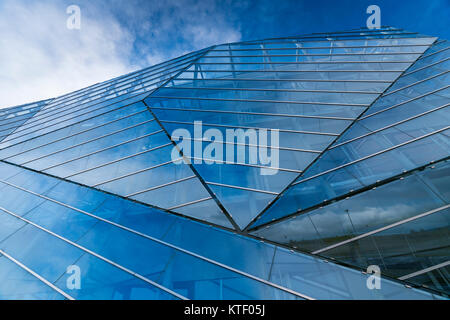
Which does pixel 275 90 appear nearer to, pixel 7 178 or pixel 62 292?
pixel 62 292

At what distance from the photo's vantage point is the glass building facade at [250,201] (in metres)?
3.97

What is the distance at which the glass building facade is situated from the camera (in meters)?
3.97

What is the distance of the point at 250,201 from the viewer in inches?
218

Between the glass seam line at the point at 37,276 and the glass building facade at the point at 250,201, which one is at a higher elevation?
the glass building facade at the point at 250,201

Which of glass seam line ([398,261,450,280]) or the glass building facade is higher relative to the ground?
the glass building facade

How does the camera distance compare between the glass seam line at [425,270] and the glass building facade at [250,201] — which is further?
the glass building facade at [250,201]

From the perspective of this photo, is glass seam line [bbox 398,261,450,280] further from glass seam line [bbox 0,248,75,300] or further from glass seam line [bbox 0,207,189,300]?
glass seam line [bbox 0,248,75,300]

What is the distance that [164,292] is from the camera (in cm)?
396

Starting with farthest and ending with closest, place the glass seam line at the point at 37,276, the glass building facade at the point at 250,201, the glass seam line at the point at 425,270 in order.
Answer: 1. the glass seam line at the point at 37,276
2. the glass building facade at the point at 250,201
3. the glass seam line at the point at 425,270

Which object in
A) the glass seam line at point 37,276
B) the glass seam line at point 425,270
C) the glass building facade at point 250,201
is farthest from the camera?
the glass seam line at point 37,276

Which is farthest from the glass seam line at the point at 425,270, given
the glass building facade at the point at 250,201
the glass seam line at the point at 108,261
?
the glass seam line at the point at 108,261

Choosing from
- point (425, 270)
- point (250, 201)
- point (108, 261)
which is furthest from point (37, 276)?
point (425, 270)

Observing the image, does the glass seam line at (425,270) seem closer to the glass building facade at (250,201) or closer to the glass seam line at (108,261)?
the glass building facade at (250,201)

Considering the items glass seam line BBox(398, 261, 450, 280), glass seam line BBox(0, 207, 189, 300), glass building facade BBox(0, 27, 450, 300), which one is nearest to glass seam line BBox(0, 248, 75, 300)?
glass building facade BBox(0, 27, 450, 300)
